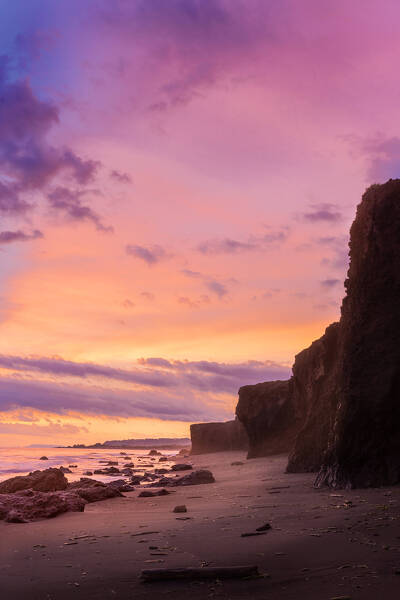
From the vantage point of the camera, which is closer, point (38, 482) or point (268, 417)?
point (38, 482)

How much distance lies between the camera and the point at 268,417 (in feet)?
109

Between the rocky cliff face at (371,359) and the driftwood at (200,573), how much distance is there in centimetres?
708

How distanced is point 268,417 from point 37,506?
21.4 m

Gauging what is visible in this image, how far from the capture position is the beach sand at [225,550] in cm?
620

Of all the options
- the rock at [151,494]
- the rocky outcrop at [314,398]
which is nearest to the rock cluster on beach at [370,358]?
the rocky outcrop at [314,398]

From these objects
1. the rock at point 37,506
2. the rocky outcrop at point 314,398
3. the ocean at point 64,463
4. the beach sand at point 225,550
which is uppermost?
the rocky outcrop at point 314,398

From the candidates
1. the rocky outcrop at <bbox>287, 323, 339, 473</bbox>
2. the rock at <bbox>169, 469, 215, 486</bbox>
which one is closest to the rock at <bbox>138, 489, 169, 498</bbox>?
the rock at <bbox>169, 469, 215, 486</bbox>

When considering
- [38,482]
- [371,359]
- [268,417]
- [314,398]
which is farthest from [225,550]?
[268,417]

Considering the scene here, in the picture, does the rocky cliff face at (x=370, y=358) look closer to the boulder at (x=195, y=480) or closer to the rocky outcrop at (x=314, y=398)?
the rocky outcrop at (x=314, y=398)

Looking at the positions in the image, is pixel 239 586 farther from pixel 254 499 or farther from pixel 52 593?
pixel 254 499

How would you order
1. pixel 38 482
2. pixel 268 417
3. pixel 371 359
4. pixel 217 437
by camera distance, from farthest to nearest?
1. pixel 217 437
2. pixel 268 417
3. pixel 38 482
4. pixel 371 359

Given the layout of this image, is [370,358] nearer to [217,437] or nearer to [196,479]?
[196,479]

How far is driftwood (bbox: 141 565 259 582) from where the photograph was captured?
6.50 meters

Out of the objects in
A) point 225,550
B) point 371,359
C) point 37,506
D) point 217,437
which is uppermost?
point 371,359
